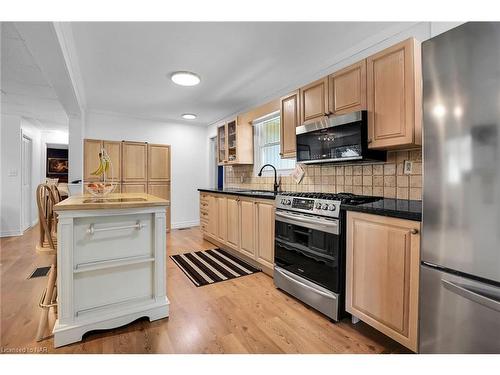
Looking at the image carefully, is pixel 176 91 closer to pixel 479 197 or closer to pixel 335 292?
pixel 335 292

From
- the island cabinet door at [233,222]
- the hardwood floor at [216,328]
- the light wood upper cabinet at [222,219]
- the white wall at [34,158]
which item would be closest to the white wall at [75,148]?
the hardwood floor at [216,328]

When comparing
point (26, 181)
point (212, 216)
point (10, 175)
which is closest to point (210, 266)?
point (212, 216)

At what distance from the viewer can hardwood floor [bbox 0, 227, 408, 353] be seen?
1.56 metres

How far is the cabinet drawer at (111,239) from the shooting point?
1.66 metres

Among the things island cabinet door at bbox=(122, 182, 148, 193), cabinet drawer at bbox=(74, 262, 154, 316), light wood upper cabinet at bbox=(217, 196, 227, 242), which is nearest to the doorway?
island cabinet door at bbox=(122, 182, 148, 193)

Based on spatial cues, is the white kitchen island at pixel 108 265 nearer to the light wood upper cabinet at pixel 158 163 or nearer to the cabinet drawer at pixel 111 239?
the cabinet drawer at pixel 111 239

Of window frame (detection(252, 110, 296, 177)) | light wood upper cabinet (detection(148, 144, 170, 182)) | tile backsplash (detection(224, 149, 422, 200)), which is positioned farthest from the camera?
light wood upper cabinet (detection(148, 144, 170, 182))

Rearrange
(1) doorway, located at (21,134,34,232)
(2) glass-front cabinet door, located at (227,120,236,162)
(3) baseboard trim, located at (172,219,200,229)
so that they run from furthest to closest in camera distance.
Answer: (3) baseboard trim, located at (172,219,200,229) < (1) doorway, located at (21,134,34,232) < (2) glass-front cabinet door, located at (227,120,236,162)

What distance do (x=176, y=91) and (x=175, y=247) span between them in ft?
7.71

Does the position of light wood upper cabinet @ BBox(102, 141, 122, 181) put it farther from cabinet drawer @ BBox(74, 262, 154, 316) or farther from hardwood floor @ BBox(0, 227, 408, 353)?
cabinet drawer @ BBox(74, 262, 154, 316)

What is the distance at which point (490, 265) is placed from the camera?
3.41 feet

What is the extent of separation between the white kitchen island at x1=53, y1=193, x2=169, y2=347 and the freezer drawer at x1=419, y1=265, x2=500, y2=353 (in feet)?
5.58

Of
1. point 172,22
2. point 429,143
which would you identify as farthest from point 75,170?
point 429,143

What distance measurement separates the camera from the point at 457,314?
1.17 m
